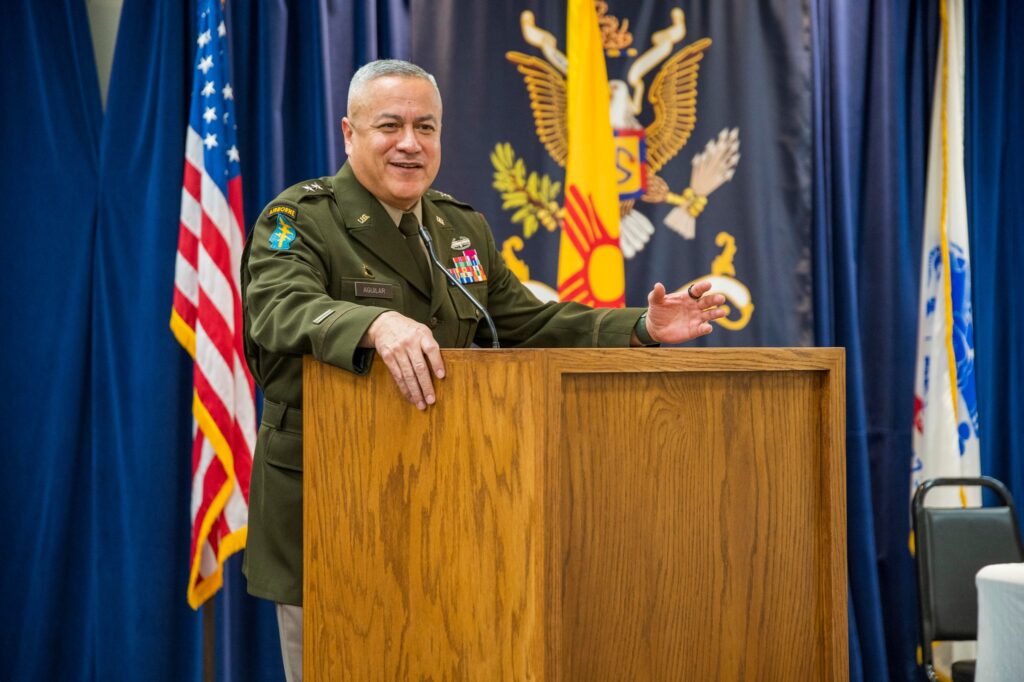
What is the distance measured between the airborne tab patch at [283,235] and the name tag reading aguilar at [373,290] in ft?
0.43

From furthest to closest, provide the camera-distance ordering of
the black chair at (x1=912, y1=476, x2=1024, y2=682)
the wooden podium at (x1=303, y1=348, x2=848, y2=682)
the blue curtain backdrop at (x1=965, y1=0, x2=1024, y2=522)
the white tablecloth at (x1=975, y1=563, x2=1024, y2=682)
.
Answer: the blue curtain backdrop at (x1=965, y1=0, x2=1024, y2=522) < the black chair at (x1=912, y1=476, x2=1024, y2=682) < the white tablecloth at (x1=975, y1=563, x2=1024, y2=682) < the wooden podium at (x1=303, y1=348, x2=848, y2=682)

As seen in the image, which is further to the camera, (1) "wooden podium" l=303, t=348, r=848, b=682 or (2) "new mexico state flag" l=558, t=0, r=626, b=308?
(2) "new mexico state flag" l=558, t=0, r=626, b=308

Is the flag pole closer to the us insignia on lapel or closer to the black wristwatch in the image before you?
the us insignia on lapel

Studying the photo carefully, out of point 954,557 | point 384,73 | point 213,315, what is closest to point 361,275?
point 384,73

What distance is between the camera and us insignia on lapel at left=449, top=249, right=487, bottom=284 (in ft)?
6.16

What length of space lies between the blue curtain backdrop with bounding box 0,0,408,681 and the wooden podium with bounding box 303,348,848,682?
1.89 meters

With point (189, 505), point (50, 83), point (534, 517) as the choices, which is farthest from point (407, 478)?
point (50, 83)

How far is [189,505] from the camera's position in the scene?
10.7 feet

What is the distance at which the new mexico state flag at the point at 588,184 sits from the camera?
136 inches

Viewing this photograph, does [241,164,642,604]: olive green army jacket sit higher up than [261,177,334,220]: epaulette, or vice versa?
[261,177,334,220]: epaulette

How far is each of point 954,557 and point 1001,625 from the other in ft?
3.25

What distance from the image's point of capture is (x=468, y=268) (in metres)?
1.91

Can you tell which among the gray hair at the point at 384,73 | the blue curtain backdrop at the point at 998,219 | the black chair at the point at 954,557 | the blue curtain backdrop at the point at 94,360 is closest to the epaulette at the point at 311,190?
the gray hair at the point at 384,73

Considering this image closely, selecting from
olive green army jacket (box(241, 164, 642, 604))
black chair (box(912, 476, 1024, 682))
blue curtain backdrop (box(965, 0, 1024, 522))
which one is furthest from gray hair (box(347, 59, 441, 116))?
blue curtain backdrop (box(965, 0, 1024, 522))
